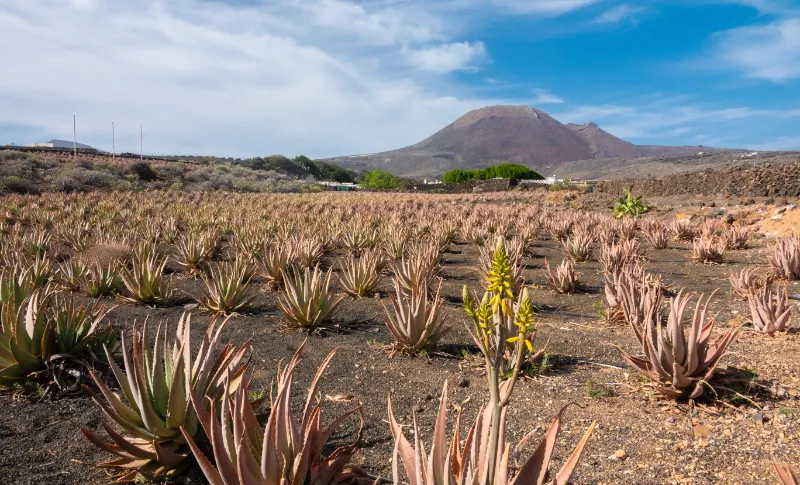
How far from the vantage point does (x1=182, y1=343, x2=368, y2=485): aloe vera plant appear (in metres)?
1.48

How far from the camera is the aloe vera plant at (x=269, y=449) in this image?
1477 millimetres

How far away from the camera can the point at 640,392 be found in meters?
2.93

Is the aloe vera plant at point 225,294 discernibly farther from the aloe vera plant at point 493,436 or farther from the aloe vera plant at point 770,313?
the aloe vera plant at point 770,313

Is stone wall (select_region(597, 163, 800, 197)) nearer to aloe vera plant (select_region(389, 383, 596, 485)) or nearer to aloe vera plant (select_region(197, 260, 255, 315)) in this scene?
aloe vera plant (select_region(197, 260, 255, 315))

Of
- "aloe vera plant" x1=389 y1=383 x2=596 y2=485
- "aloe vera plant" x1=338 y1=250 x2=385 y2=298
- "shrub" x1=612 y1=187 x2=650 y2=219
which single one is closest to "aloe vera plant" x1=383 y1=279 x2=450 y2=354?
"aloe vera plant" x1=338 y1=250 x2=385 y2=298

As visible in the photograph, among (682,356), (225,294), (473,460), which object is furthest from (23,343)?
(682,356)

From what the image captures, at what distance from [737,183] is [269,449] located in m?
17.8

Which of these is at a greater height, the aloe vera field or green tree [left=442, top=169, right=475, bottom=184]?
green tree [left=442, top=169, right=475, bottom=184]

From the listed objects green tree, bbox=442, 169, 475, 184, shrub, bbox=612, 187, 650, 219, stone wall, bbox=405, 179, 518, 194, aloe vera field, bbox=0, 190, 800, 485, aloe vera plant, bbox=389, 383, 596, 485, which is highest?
green tree, bbox=442, 169, 475, 184

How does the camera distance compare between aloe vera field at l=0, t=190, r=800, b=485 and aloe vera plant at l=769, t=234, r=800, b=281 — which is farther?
aloe vera plant at l=769, t=234, r=800, b=281

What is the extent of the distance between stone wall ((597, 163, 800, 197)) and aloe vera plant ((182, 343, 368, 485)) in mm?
15361

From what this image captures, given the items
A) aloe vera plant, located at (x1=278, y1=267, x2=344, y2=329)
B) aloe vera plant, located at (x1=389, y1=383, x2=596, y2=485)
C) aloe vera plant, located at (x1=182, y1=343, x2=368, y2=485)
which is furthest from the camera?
aloe vera plant, located at (x1=278, y1=267, x2=344, y2=329)

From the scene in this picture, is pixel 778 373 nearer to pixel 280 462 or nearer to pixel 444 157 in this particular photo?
pixel 280 462

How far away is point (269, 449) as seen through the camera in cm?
150
